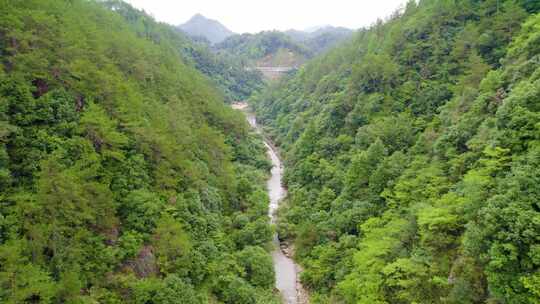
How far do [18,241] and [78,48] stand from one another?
77.6 ft

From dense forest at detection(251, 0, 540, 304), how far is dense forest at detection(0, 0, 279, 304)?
9699 millimetres

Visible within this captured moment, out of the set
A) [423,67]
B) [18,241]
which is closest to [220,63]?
[423,67]

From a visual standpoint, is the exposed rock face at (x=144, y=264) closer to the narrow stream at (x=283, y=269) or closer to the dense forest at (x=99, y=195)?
the dense forest at (x=99, y=195)

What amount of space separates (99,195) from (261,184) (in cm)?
3416

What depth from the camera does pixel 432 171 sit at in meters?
32.7

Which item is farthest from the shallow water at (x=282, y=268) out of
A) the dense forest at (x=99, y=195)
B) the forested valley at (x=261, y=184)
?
the dense forest at (x=99, y=195)

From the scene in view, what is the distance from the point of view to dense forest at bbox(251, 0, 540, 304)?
20.1 meters

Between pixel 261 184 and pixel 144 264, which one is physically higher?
pixel 144 264

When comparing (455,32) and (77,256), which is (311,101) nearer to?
(455,32)

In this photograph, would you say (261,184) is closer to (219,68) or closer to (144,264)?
(144,264)

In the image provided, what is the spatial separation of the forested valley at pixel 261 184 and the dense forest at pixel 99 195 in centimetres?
15

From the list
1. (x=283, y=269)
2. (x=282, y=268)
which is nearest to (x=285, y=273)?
(x=283, y=269)

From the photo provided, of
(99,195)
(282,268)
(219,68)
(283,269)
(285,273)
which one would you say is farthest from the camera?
(219,68)

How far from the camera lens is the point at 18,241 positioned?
22250 millimetres
